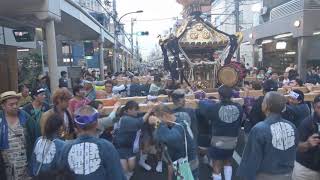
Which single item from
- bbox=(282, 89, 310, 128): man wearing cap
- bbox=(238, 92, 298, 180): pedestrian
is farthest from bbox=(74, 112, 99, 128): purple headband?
bbox=(282, 89, 310, 128): man wearing cap

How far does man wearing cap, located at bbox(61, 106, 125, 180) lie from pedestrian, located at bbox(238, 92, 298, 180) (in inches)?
56.6

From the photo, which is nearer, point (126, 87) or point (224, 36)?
point (224, 36)

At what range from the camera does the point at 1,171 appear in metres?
5.29

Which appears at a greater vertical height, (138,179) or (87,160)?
(87,160)

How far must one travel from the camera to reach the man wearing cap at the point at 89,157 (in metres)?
3.66

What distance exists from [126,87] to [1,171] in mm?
7746

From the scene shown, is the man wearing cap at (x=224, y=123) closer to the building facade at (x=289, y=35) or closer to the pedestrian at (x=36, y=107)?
the pedestrian at (x=36, y=107)

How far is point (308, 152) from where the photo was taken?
455 cm

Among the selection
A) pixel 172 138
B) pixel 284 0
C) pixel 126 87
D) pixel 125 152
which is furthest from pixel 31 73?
pixel 284 0

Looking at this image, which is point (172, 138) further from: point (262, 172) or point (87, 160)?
point (87, 160)

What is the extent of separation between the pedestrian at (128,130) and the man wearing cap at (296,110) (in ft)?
7.28

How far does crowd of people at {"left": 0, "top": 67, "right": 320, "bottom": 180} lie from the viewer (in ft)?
12.2

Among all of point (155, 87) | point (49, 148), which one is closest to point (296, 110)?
point (49, 148)

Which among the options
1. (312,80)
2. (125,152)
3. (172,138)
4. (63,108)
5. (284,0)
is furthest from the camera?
(284,0)
